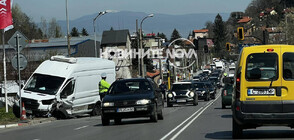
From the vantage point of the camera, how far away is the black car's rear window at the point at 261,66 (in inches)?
489

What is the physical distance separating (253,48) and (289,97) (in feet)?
4.01

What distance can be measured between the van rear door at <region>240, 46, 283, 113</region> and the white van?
15684mm

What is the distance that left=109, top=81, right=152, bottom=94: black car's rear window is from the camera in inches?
818

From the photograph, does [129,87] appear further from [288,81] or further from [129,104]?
[288,81]

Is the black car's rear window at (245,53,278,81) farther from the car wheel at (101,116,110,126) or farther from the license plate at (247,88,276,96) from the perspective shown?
the car wheel at (101,116,110,126)

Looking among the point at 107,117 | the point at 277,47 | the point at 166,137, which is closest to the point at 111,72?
the point at 107,117

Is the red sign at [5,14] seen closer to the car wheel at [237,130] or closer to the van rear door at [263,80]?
the car wheel at [237,130]

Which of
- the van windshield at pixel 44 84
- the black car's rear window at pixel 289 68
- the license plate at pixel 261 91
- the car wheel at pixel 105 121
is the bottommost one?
the car wheel at pixel 105 121

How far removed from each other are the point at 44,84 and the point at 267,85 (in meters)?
16.7

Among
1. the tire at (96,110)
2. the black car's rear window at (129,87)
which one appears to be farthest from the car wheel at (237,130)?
the tire at (96,110)

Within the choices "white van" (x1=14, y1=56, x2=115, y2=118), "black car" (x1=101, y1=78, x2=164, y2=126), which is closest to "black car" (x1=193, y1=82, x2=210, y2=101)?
"white van" (x1=14, y1=56, x2=115, y2=118)

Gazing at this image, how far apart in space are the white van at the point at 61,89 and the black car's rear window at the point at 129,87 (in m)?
6.71

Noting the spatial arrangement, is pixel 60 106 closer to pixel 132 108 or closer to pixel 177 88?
pixel 132 108

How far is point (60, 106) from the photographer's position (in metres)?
27.3
